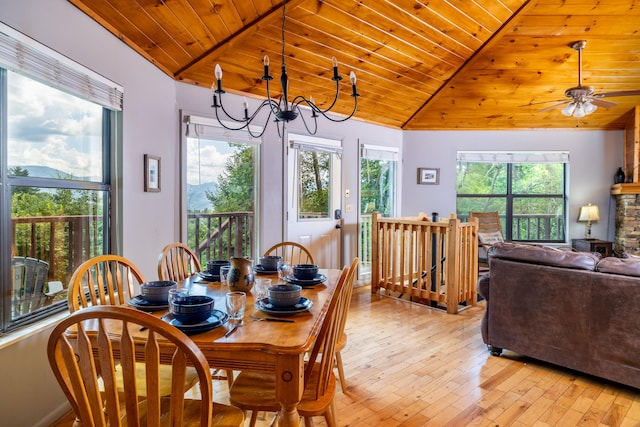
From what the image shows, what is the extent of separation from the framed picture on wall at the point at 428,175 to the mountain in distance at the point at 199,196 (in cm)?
324

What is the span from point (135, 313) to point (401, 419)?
5.59 feet

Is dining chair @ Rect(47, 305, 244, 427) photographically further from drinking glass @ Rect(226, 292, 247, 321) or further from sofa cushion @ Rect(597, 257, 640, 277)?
sofa cushion @ Rect(597, 257, 640, 277)

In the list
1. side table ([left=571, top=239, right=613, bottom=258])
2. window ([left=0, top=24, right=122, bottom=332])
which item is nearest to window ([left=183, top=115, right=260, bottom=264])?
window ([left=0, top=24, right=122, bottom=332])

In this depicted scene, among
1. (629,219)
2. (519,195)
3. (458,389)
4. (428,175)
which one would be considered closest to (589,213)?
(629,219)

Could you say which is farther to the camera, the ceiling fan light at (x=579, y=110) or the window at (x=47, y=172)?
the ceiling fan light at (x=579, y=110)

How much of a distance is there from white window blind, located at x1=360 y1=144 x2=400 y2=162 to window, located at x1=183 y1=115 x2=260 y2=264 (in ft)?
5.49

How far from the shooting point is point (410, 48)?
13.1ft

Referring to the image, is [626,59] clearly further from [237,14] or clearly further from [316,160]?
[237,14]

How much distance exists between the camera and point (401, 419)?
6.94 feet

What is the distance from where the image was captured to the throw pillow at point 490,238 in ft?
17.8

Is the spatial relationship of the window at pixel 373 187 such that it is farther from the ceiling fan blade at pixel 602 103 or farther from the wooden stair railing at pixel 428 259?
the ceiling fan blade at pixel 602 103

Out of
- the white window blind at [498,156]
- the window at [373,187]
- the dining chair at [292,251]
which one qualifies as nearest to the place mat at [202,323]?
the dining chair at [292,251]

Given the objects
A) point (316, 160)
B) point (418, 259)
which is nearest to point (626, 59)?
point (418, 259)

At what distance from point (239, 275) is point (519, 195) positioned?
A: 5.49 m
